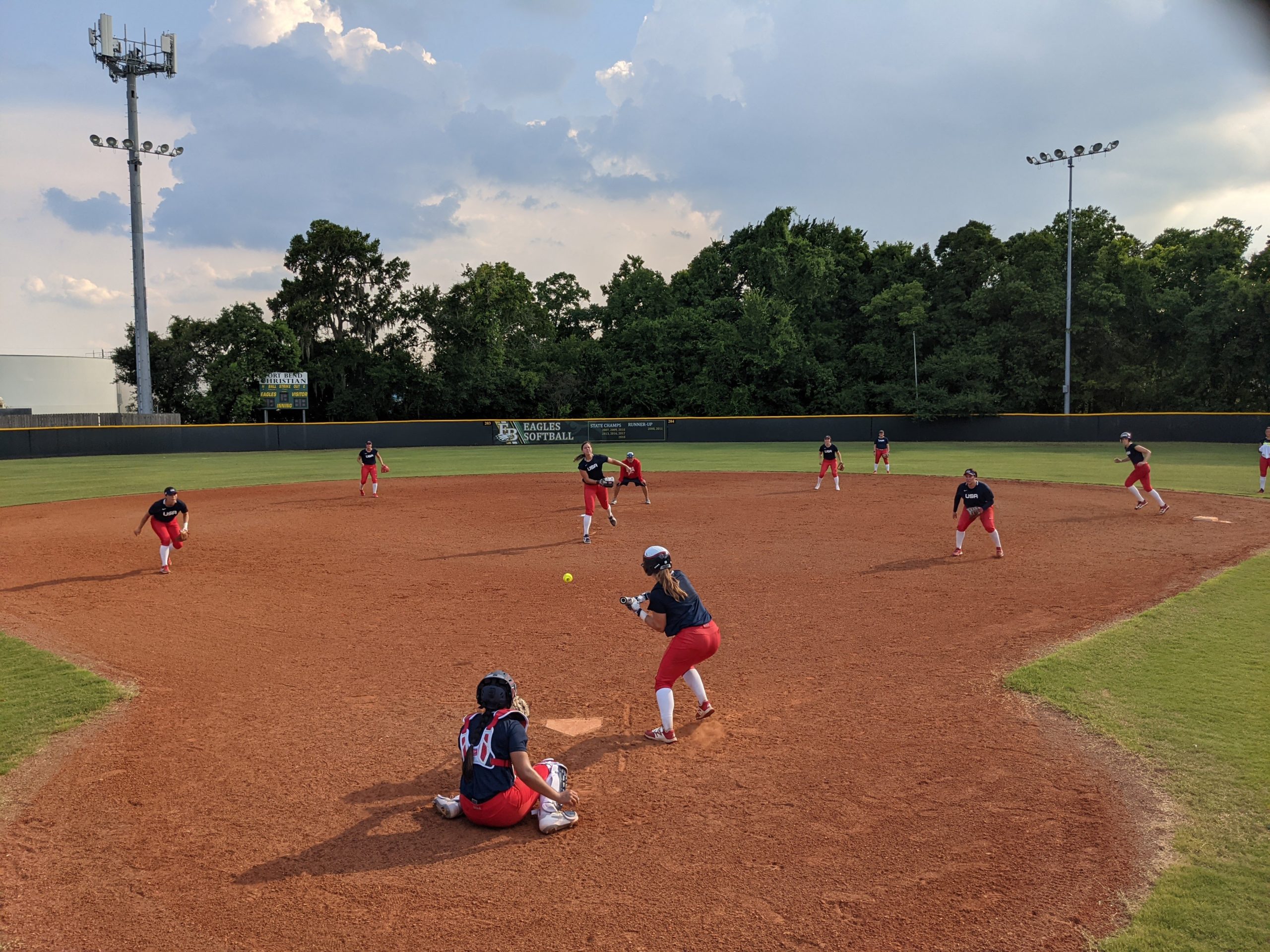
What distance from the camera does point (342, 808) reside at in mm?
7137

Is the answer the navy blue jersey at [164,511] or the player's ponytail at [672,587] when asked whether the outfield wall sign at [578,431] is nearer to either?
the navy blue jersey at [164,511]

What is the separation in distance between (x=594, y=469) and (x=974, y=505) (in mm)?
8884

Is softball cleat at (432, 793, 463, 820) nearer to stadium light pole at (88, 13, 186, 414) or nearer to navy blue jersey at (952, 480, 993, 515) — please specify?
navy blue jersey at (952, 480, 993, 515)

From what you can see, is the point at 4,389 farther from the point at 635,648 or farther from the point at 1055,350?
the point at 1055,350

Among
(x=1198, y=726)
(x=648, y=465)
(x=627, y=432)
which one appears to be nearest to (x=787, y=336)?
(x=627, y=432)

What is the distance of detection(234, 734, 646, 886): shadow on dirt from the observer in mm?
6207

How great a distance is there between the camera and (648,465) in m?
43.7

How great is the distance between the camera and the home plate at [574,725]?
28.8 feet

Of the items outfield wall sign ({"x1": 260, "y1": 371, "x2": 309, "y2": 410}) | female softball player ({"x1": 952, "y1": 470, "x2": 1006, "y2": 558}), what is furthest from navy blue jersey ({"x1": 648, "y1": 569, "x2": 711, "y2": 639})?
outfield wall sign ({"x1": 260, "y1": 371, "x2": 309, "y2": 410})

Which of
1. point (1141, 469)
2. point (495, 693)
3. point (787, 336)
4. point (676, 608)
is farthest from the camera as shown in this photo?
point (787, 336)

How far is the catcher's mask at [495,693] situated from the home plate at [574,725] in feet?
7.51

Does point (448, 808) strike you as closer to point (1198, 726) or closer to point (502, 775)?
point (502, 775)

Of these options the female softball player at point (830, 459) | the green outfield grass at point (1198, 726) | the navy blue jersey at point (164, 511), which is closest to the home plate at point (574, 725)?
the green outfield grass at point (1198, 726)

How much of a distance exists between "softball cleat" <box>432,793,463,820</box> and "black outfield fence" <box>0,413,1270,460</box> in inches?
2094
